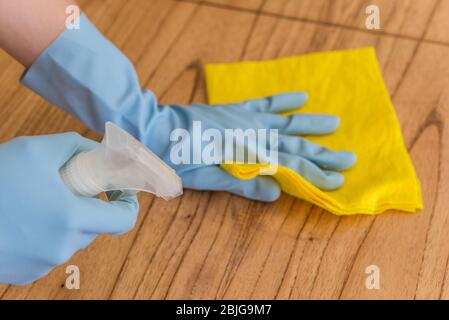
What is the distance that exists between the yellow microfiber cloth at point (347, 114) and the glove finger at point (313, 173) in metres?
0.01

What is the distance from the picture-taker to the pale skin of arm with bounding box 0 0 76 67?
718mm

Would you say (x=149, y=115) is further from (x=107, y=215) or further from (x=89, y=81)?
(x=107, y=215)

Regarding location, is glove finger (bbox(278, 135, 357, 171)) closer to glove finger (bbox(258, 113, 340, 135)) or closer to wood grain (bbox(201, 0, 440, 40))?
glove finger (bbox(258, 113, 340, 135))

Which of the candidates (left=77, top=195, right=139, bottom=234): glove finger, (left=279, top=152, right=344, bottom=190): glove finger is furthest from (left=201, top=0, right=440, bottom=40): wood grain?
(left=77, top=195, right=139, bottom=234): glove finger

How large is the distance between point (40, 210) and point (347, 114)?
45 cm

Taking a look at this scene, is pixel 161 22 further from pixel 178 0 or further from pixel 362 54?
pixel 362 54

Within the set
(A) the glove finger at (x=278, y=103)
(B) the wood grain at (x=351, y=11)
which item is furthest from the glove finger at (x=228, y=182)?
(B) the wood grain at (x=351, y=11)

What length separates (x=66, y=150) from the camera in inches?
21.1

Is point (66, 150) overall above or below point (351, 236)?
above

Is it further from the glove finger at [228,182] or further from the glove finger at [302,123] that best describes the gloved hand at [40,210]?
the glove finger at [302,123]

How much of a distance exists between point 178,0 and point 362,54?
307 mm
